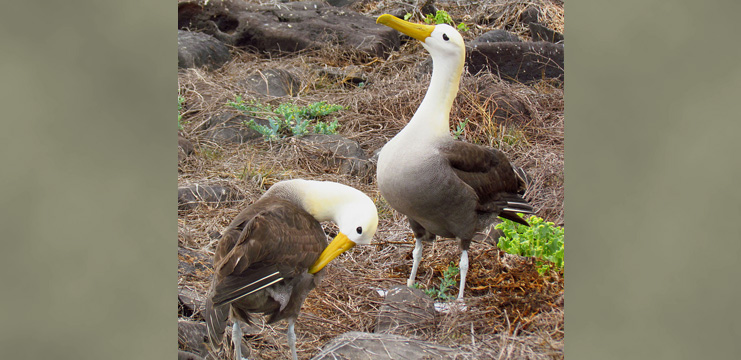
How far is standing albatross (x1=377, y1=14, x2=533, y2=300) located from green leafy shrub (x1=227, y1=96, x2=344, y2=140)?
4.65 ft

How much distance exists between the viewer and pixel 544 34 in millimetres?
5430

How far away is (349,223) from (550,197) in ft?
6.07

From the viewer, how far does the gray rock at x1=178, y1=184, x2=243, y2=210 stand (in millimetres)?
3564

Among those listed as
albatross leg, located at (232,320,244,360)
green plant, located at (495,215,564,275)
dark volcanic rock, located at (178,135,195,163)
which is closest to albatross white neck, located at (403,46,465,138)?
green plant, located at (495,215,564,275)

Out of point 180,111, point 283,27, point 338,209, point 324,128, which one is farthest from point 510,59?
point 338,209

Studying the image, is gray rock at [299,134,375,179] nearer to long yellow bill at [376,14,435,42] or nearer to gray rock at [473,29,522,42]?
long yellow bill at [376,14,435,42]

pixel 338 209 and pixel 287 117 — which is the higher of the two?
pixel 338 209

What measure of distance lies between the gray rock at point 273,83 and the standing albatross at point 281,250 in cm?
265

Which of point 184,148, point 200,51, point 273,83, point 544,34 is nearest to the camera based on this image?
point 184,148

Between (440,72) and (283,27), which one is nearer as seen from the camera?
(440,72)

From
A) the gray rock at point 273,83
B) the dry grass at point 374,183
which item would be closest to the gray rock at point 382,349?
the dry grass at point 374,183

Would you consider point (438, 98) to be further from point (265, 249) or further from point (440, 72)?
point (265, 249)

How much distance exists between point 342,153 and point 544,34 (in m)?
2.19

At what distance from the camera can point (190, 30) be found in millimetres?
6340
